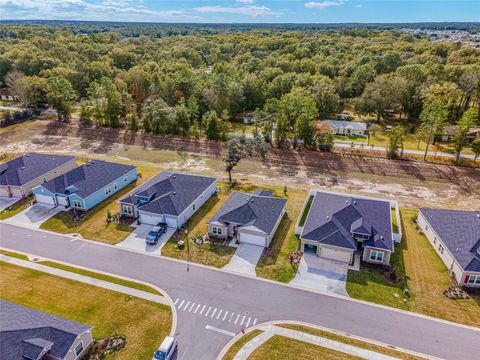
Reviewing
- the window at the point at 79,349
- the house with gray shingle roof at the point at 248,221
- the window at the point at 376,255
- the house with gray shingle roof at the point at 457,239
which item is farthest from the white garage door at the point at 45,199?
the house with gray shingle roof at the point at 457,239

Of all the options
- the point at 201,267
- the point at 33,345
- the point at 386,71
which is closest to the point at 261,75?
the point at 386,71

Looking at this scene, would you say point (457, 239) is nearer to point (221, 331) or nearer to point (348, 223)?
point (348, 223)

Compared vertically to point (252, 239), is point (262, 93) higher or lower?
higher

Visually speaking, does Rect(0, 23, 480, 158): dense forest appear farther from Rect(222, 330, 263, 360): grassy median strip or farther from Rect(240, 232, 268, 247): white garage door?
Rect(222, 330, 263, 360): grassy median strip

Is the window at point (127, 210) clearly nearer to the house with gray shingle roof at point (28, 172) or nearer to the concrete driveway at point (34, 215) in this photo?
the concrete driveway at point (34, 215)

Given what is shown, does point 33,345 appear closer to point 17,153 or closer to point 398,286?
point 398,286

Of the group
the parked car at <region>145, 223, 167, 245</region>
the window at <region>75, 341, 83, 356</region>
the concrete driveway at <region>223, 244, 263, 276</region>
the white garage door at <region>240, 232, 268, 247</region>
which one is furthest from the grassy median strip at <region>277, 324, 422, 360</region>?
the parked car at <region>145, 223, 167, 245</region>

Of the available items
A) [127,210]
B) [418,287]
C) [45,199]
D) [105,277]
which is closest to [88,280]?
[105,277]
